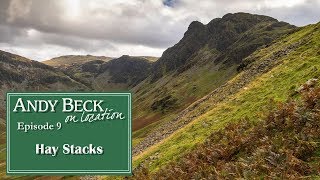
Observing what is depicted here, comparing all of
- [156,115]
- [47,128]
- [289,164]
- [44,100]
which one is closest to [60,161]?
[47,128]

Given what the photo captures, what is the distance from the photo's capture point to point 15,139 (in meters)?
19.5

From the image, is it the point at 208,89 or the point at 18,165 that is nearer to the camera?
the point at 18,165

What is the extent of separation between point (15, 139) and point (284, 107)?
13792 millimetres

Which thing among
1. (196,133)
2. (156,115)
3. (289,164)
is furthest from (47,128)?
(156,115)

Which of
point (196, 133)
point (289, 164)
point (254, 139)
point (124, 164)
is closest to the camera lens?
point (289, 164)

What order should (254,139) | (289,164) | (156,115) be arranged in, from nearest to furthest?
(289,164)
(254,139)
(156,115)

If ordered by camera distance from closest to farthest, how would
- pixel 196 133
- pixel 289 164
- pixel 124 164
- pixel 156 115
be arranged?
1. pixel 289 164
2. pixel 124 164
3. pixel 196 133
4. pixel 156 115

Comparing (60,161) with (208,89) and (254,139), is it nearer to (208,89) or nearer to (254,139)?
(254,139)

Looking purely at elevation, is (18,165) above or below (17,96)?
below

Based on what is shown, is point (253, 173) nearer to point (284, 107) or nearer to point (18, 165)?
point (284, 107)

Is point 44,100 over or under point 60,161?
over

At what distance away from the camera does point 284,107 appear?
75.6 feet

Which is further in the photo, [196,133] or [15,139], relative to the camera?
[196,133]

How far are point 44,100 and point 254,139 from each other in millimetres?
10579
